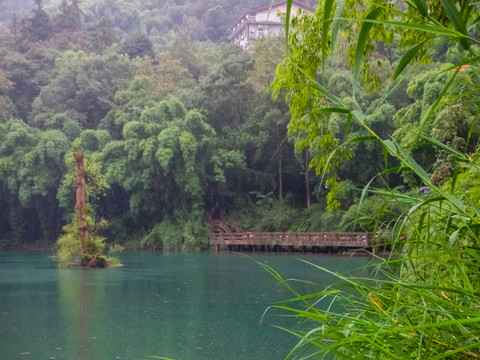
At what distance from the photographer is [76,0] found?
34.7 meters

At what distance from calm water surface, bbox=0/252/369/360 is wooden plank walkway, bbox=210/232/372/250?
419 cm

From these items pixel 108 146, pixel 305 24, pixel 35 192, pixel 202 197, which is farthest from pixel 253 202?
pixel 305 24

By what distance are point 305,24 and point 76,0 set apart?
33.1 m

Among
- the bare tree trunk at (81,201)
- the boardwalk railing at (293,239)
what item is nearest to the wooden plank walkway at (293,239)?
the boardwalk railing at (293,239)

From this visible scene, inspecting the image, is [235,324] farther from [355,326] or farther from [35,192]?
[35,192]

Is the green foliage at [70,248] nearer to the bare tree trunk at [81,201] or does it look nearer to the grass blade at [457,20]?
the bare tree trunk at [81,201]

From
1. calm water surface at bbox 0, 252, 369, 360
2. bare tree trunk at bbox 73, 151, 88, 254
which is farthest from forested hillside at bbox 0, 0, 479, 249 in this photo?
calm water surface at bbox 0, 252, 369, 360

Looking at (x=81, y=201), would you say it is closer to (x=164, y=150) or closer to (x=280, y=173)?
(x=164, y=150)

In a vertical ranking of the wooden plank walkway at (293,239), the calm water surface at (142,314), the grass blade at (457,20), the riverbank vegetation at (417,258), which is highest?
the grass blade at (457,20)

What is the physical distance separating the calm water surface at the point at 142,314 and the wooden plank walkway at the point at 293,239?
13.8ft

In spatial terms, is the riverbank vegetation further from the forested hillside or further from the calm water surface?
the forested hillside

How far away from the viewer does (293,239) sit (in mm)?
19750

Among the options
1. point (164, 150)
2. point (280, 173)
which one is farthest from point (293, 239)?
point (164, 150)

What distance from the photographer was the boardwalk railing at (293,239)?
18562 millimetres
